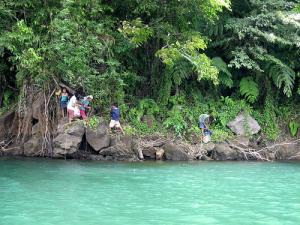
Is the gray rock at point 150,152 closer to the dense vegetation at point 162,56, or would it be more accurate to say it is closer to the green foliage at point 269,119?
the dense vegetation at point 162,56

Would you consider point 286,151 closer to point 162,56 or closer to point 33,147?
point 162,56

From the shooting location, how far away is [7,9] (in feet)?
49.8

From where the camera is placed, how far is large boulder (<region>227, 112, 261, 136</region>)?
56.3 feet

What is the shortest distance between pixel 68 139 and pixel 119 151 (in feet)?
5.37

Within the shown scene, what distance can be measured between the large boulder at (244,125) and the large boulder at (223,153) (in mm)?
1011

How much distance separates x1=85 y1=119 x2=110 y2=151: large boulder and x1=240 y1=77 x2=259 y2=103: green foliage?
5.53m

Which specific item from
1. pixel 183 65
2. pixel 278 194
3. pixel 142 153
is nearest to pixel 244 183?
pixel 278 194

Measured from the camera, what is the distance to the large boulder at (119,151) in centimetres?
1562

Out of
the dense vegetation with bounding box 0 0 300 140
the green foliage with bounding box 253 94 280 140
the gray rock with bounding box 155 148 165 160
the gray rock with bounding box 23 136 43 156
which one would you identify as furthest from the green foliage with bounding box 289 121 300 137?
the gray rock with bounding box 23 136 43 156

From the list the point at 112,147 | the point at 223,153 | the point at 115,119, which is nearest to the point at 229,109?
the point at 223,153

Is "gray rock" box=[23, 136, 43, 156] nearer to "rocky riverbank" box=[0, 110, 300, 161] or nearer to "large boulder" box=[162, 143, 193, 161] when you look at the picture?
"rocky riverbank" box=[0, 110, 300, 161]

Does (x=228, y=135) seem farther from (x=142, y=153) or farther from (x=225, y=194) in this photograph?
(x=225, y=194)

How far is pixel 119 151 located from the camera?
15.6 meters

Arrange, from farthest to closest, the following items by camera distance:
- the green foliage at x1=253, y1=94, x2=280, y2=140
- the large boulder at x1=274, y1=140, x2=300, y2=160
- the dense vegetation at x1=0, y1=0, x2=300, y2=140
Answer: the green foliage at x1=253, y1=94, x2=280, y2=140, the large boulder at x1=274, y1=140, x2=300, y2=160, the dense vegetation at x1=0, y1=0, x2=300, y2=140
